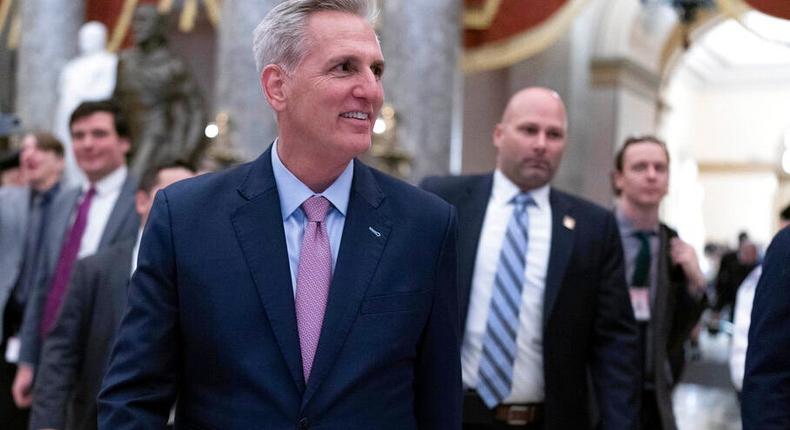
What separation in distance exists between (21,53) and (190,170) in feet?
27.5

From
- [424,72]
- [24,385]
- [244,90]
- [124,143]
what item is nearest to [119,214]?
[124,143]

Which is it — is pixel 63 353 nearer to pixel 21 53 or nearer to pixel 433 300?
pixel 433 300

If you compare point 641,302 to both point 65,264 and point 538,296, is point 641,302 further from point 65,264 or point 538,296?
point 65,264

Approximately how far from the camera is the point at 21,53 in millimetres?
12289

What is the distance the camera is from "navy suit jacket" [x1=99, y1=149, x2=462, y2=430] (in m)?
2.18

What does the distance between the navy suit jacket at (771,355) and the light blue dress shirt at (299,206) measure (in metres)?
1.03

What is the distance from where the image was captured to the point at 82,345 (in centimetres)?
404

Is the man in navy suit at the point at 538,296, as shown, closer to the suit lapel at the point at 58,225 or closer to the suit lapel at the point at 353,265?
the suit lapel at the point at 353,265

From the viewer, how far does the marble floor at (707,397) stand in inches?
366

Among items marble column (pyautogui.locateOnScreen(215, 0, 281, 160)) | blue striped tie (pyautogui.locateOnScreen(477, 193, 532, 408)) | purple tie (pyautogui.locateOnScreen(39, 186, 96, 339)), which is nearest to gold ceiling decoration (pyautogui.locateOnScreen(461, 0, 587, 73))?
marble column (pyautogui.locateOnScreen(215, 0, 281, 160))

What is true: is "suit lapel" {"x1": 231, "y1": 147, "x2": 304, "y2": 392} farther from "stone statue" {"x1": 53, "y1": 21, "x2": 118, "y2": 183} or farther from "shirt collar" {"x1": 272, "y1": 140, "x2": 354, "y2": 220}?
"stone statue" {"x1": 53, "y1": 21, "x2": 118, "y2": 183}

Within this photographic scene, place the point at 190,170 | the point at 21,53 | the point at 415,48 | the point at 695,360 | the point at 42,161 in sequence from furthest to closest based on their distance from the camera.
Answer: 1. the point at 695,360
2. the point at 21,53
3. the point at 415,48
4. the point at 42,161
5. the point at 190,170

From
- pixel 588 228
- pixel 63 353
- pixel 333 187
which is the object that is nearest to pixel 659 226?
pixel 588 228

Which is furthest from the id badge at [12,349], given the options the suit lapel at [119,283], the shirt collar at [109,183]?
the suit lapel at [119,283]
